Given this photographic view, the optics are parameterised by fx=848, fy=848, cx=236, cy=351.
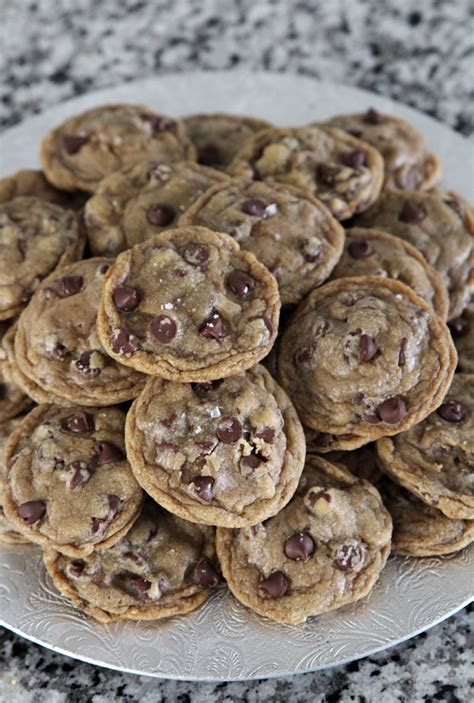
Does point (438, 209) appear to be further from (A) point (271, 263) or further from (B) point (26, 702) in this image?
(B) point (26, 702)

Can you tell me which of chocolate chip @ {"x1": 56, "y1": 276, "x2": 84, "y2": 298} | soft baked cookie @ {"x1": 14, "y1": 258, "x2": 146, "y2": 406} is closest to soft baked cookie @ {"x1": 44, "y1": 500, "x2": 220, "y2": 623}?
soft baked cookie @ {"x1": 14, "y1": 258, "x2": 146, "y2": 406}

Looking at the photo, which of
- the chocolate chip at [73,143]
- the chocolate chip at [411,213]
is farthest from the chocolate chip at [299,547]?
the chocolate chip at [73,143]

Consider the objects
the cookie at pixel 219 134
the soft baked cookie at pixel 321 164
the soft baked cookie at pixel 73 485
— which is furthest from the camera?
the cookie at pixel 219 134

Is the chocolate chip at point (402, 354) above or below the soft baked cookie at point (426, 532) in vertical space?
above

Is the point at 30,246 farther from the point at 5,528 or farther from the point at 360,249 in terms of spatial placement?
the point at 360,249

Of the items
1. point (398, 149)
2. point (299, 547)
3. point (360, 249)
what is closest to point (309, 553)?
point (299, 547)

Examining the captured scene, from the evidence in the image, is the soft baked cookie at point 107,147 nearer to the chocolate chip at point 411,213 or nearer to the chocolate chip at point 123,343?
the chocolate chip at point 411,213

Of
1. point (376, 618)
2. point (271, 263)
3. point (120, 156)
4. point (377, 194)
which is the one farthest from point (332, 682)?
point (120, 156)
